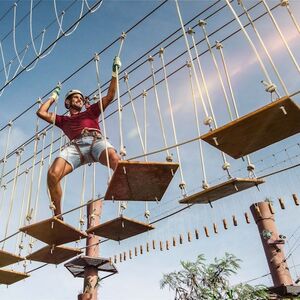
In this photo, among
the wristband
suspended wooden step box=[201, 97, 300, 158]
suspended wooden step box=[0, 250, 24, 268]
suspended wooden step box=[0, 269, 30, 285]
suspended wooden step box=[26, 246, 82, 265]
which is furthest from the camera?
suspended wooden step box=[0, 269, 30, 285]

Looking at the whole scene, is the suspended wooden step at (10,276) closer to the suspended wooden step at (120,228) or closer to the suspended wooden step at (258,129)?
the suspended wooden step at (120,228)

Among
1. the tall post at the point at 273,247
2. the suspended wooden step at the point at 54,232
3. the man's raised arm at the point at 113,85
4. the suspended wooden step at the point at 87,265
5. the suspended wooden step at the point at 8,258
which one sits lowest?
the suspended wooden step at the point at 54,232

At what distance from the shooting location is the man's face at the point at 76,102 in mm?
5176

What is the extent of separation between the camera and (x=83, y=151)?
4656 mm

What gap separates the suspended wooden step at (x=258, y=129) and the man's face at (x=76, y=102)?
8.69 feet

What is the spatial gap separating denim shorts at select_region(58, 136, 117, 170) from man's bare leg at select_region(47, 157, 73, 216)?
0.09 meters

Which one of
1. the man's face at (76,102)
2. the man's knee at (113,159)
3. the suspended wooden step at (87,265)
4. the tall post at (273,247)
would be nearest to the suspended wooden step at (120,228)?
the man's knee at (113,159)

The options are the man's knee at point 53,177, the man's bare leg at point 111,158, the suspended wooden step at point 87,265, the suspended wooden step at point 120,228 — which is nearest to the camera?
the suspended wooden step at point 120,228

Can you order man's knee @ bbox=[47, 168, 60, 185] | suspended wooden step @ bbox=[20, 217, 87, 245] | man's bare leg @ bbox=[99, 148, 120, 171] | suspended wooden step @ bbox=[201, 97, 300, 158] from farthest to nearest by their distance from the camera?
1. man's knee @ bbox=[47, 168, 60, 185]
2. man's bare leg @ bbox=[99, 148, 120, 171]
3. suspended wooden step @ bbox=[20, 217, 87, 245]
4. suspended wooden step @ bbox=[201, 97, 300, 158]

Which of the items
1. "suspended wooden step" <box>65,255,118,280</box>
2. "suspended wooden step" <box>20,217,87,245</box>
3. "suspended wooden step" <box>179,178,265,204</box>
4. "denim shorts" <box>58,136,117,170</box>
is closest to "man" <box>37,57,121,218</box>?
"denim shorts" <box>58,136,117,170</box>

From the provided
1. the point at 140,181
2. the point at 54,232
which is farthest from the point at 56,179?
the point at 140,181

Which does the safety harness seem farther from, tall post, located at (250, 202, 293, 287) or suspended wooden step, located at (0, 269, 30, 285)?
tall post, located at (250, 202, 293, 287)

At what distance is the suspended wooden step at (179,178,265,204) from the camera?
3312 millimetres

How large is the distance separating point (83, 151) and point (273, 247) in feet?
49.0
